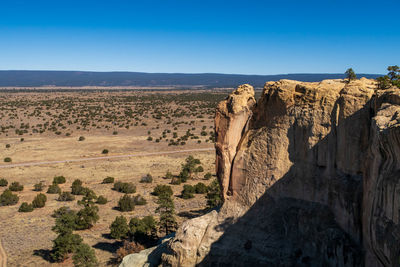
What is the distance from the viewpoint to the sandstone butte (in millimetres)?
10844

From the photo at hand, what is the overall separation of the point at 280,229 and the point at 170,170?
3036cm

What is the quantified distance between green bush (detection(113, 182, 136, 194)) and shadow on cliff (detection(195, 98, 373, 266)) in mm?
21317

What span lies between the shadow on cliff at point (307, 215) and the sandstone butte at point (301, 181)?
1.5 inches

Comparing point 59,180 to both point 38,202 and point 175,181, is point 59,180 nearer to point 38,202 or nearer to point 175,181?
point 38,202

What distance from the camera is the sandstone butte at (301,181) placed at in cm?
1084

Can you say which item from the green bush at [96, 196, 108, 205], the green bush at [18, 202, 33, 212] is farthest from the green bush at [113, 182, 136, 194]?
the green bush at [18, 202, 33, 212]

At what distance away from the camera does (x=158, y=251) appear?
17.0 metres

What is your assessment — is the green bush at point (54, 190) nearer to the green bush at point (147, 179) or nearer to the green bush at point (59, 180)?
the green bush at point (59, 180)

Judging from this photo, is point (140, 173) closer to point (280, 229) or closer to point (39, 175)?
point (39, 175)

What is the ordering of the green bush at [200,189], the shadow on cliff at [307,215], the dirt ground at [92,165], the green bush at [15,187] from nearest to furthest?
1. the shadow on cliff at [307,215]
2. the dirt ground at [92,165]
3. the green bush at [200,189]
4. the green bush at [15,187]

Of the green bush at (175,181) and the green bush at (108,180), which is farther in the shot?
the green bush at (108,180)

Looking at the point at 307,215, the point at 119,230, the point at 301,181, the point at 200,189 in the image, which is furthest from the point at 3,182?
the point at 307,215

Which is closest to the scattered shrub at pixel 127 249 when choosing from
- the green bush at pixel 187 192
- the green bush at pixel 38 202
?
the green bush at pixel 187 192

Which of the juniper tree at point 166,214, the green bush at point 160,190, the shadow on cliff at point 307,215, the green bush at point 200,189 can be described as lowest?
the green bush at point 200,189
